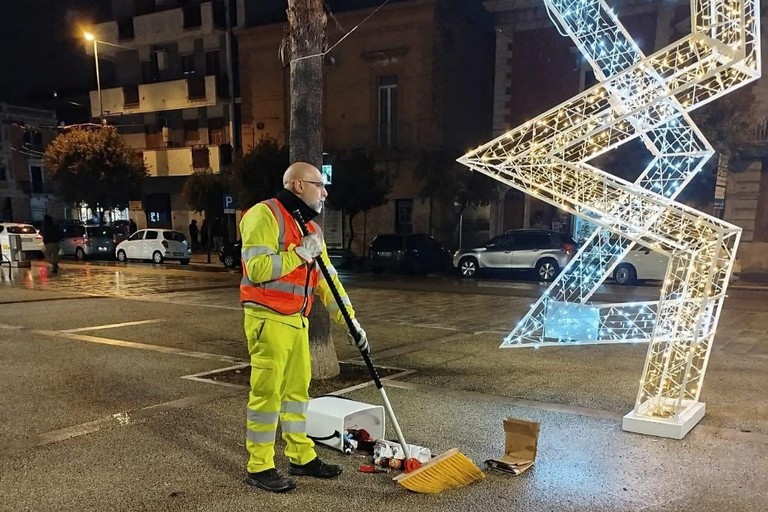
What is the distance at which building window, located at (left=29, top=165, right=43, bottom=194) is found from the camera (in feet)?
138

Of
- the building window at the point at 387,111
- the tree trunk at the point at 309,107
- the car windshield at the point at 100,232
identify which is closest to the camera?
the tree trunk at the point at 309,107

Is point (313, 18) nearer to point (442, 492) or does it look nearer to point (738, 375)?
point (442, 492)

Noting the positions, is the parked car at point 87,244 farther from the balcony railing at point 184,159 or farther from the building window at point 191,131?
the building window at point 191,131

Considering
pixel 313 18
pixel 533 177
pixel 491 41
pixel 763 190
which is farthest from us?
pixel 491 41

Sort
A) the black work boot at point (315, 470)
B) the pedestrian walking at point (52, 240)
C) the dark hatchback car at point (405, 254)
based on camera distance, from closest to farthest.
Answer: the black work boot at point (315, 470)
the pedestrian walking at point (52, 240)
the dark hatchback car at point (405, 254)

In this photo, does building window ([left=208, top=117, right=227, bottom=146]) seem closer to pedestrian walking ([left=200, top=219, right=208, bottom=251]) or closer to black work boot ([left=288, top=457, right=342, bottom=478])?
pedestrian walking ([left=200, top=219, right=208, bottom=251])

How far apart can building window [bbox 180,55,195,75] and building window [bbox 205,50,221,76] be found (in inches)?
40.0

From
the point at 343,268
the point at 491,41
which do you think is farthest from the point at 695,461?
the point at 491,41

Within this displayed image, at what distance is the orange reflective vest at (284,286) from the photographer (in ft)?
11.4

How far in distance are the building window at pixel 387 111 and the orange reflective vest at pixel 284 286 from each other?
2080cm

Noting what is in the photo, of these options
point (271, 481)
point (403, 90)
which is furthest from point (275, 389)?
point (403, 90)

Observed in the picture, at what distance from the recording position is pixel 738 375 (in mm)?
6293

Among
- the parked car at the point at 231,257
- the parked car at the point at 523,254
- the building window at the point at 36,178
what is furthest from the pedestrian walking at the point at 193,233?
the building window at the point at 36,178

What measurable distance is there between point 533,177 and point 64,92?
4200cm
